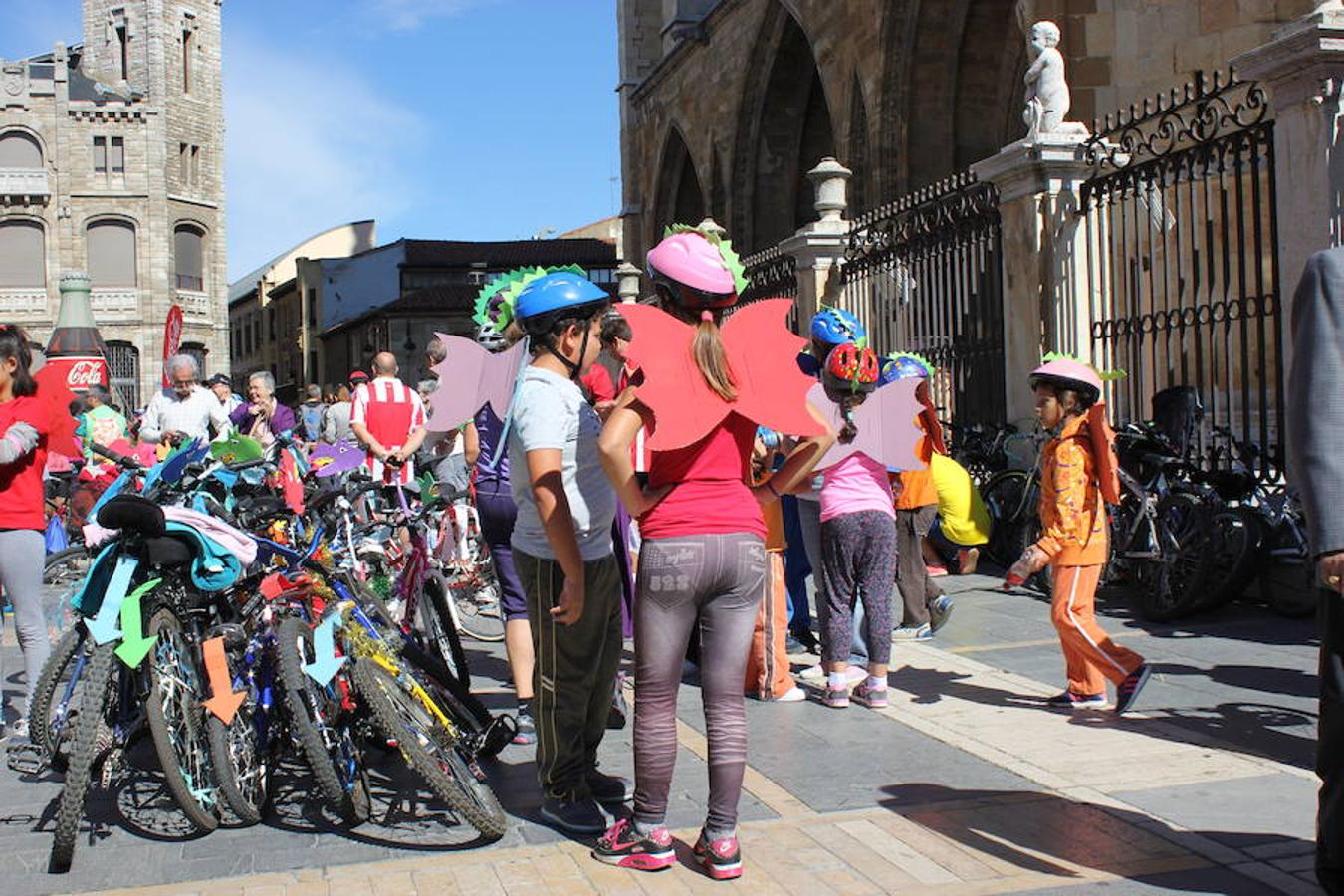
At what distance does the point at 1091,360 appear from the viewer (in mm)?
10656

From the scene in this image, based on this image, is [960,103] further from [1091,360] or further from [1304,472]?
[1304,472]

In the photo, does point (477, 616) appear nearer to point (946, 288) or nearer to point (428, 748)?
point (428, 748)

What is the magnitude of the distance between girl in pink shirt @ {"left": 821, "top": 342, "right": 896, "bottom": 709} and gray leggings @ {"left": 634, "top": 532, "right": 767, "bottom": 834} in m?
2.35

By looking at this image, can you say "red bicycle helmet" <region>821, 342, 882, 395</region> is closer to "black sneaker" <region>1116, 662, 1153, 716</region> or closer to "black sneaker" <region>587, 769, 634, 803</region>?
"black sneaker" <region>1116, 662, 1153, 716</region>

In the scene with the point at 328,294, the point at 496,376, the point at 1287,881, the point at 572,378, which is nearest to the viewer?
the point at 1287,881

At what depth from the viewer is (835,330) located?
6371 mm

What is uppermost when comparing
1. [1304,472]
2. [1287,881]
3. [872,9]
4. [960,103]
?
[872,9]

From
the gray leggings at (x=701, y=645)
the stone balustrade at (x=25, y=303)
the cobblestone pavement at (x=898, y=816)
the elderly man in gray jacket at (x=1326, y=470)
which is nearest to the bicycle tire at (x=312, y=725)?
the cobblestone pavement at (x=898, y=816)

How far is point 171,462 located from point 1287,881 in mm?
4005

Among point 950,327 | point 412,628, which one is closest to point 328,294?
point 950,327

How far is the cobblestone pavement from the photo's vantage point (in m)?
4.12

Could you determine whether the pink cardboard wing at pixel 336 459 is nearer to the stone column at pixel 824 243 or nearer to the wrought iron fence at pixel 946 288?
the wrought iron fence at pixel 946 288

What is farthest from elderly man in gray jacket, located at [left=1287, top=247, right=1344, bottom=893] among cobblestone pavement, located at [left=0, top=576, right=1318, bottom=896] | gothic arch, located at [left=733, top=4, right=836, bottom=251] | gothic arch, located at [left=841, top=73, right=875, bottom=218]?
gothic arch, located at [left=733, top=4, right=836, bottom=251]

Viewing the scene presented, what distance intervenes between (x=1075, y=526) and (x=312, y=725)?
3417 millimetres
